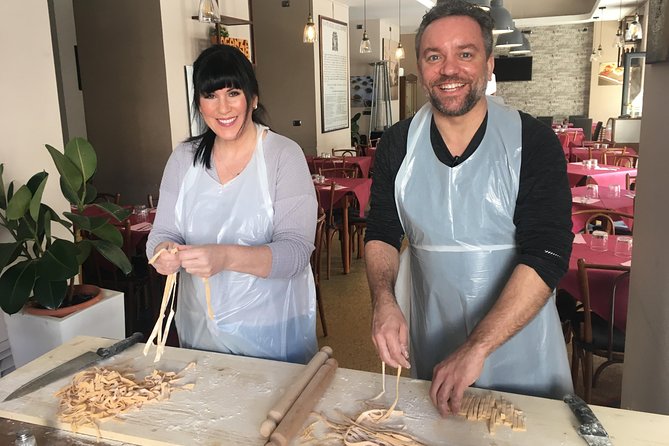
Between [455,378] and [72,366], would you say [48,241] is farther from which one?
[455,378]

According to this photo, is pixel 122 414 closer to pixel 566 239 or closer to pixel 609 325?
pixel 566 239

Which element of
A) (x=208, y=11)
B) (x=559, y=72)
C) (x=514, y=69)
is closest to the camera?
(x=208, y=11)

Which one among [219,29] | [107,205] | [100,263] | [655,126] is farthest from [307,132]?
[655,126]

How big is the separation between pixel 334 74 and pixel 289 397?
864 centimetres

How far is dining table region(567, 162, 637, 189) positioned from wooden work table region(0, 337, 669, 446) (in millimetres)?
4288

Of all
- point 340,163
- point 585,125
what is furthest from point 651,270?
point 585,125

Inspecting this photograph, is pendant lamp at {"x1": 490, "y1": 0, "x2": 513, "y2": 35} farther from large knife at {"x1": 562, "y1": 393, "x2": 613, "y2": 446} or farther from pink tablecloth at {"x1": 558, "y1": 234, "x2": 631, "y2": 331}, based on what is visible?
large knife at {"x1": 562, "y1": 393, "x2": 613, "y2": 446}

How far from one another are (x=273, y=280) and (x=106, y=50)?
15.7 feet

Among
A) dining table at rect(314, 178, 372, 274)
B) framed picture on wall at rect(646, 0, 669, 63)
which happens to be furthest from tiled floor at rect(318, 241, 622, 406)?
framed picture on wall at rect(646, 0, 669, 63)

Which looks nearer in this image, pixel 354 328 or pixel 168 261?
pixel 168 261

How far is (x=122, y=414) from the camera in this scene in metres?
1.22

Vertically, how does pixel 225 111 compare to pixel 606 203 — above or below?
above

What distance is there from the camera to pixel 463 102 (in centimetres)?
144

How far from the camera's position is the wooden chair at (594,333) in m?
2.50
